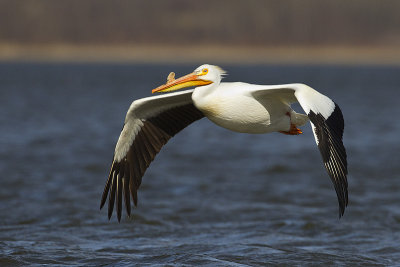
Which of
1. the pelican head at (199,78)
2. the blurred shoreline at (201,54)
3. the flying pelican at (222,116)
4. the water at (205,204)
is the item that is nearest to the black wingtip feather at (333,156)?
the flying pelican at (222,116)

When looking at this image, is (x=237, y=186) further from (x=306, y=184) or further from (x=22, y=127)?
(x=22, y=127)

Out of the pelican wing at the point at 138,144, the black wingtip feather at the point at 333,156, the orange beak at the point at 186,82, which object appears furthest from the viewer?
the pelican wing at the point at 138,144

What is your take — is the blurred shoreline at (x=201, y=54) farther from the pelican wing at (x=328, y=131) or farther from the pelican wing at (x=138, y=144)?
the pelican wing at (x=328, y=131)

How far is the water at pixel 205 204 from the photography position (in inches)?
384

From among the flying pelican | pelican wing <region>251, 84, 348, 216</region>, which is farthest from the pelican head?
pelican wing <region>251, 84, 348, 216</region>

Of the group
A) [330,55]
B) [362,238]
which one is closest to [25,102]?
[362,238]

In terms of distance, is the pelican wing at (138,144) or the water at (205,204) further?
the water at (205,204)

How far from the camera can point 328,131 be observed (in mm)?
7227

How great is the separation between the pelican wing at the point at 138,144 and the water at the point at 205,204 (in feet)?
2.95

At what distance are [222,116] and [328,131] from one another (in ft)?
4.11

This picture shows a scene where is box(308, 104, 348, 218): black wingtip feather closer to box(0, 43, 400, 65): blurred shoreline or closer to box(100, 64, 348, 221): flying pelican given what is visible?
box(100, 64, 348, 221): flying pelican

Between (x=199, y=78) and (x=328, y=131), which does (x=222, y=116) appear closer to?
(x=199, y=78)

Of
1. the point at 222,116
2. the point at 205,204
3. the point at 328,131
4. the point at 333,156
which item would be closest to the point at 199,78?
the point at 222,116

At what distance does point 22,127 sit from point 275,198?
1395 cm
